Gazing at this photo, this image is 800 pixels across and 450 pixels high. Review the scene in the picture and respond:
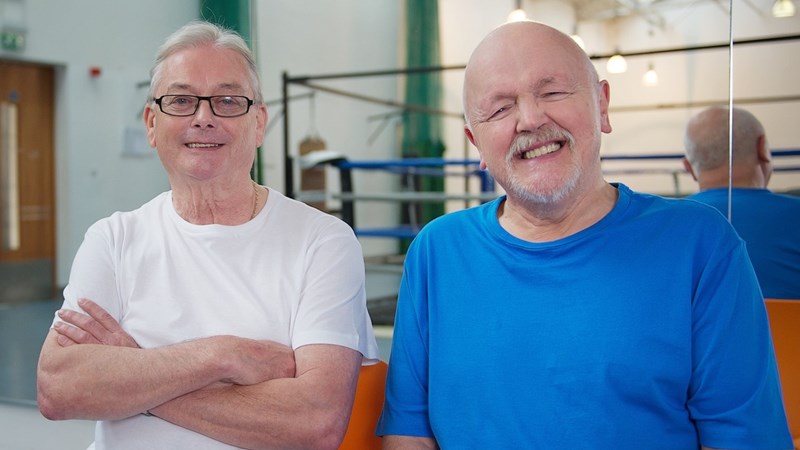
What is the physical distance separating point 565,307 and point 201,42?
893mm

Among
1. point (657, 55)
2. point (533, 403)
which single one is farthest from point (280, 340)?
point (657, 55)

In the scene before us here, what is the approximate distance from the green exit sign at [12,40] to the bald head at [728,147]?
4.13 meters

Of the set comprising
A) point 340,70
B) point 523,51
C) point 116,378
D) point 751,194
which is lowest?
point 116,378

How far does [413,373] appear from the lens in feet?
4.19

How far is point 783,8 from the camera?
220cm

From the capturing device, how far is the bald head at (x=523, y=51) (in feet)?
3.88

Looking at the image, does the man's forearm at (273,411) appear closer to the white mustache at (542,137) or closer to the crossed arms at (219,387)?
the crossed arms at (219,387)

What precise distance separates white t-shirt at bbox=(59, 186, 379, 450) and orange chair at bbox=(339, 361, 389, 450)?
0.15ft

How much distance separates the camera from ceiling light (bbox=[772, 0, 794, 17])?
2.19 meters

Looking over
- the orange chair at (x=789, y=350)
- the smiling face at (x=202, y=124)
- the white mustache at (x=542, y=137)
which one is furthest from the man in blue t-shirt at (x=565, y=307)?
the orange chair at (x=789, y=350)

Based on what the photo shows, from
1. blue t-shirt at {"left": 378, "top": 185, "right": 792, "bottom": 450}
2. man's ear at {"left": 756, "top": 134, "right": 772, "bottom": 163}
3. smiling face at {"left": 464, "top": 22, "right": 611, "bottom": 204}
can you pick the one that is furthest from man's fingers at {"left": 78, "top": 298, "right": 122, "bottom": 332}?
man's ear at {"left": 756, "top": 134, "right": 772, "bottom": 163}

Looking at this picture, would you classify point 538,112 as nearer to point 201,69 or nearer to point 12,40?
point 201,69

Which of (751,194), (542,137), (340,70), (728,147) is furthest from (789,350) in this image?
(340,70)

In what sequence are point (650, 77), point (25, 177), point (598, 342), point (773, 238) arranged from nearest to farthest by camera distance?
point (598, 342)
point (773, 238)
point (650, 77)
point (25, 177)
